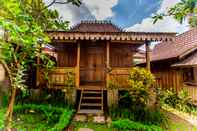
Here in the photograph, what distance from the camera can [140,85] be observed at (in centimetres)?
905

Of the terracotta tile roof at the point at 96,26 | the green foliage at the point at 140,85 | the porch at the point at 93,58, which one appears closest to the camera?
the green foliage at the point at 140,85

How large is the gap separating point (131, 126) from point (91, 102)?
133 inches

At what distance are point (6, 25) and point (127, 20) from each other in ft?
123

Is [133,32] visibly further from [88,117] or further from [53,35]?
[88,117]

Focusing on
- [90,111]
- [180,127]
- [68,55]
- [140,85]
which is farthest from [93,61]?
[180,127]

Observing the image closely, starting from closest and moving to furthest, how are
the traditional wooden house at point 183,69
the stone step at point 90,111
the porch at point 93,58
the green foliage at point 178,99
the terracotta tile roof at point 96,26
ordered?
the stone step at point 90,111 < the green foliage at point 178,99 < the traditional wooden house at point 183,69 < the porch at point 93,58 < the terracotta tile roof at point 96,26

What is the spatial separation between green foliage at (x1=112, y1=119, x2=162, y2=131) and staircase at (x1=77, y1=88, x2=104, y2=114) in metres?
1.46

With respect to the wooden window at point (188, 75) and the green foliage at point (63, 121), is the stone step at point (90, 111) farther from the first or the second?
the wooden window at point (188, 75)

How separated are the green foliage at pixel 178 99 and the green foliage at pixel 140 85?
3822 millimetres

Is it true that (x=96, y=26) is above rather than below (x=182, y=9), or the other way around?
above

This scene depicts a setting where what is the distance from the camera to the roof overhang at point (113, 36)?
989cm

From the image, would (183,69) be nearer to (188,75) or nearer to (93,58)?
(188,75)

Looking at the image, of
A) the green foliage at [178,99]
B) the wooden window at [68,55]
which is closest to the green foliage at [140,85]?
the green foliage at [178,99]

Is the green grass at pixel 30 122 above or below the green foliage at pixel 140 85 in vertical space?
below
